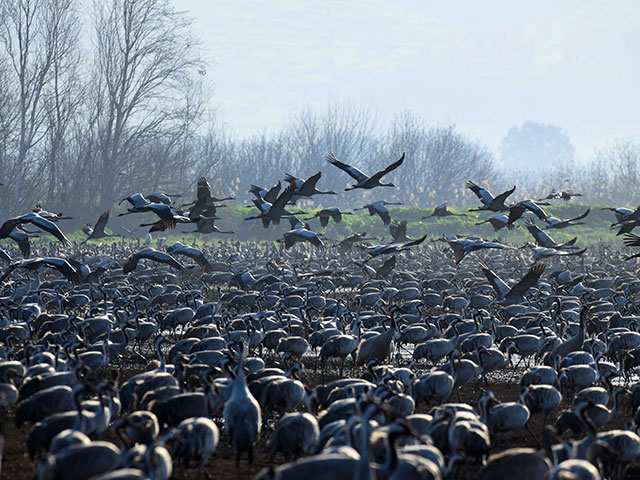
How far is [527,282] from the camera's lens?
853 inches

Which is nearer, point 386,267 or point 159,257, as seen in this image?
point 159,257

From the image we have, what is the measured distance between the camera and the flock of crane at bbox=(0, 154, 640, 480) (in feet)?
27.9

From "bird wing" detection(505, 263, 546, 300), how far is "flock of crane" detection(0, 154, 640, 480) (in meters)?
0.06

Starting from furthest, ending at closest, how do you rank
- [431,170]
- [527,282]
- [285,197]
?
[431,170], [285,197], [527,282]

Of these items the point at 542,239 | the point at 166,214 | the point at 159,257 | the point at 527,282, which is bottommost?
the point at 527,282

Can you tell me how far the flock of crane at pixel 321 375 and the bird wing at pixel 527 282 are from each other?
0.06 m

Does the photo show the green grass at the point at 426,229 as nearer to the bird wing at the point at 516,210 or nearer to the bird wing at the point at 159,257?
the bird wing at the point at 159,257

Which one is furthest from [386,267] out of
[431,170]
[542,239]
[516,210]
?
[431,170]

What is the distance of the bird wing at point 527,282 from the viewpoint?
2125 centimetres

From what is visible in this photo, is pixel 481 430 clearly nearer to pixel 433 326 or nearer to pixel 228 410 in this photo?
pixel 228 410

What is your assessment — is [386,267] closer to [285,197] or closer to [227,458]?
[285,197]

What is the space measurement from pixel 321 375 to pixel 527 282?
7549 millimetres

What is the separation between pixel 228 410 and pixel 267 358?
821cm

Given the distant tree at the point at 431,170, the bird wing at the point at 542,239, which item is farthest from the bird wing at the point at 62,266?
the distant tree at the point at 431,170
